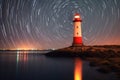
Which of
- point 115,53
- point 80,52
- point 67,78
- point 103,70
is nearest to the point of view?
point 67,78

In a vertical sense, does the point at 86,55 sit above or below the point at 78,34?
below

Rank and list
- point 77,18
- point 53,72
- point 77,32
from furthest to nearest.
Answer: point 77,18 → point 77,32 → point 53,72

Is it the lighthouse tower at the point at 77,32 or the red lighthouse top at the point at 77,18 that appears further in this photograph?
the red lighthouse top at the point at 77,18

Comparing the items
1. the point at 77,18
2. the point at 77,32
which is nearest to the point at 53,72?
the point at 77,32

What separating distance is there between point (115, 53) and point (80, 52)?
8319 mm

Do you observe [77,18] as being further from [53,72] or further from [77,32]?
[53,72]

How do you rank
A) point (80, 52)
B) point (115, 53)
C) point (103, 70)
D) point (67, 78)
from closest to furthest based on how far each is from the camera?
point (67, 78)
point (103, 70)
point (115, 53)
point (80, 52)

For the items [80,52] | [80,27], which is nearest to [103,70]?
[80,52]

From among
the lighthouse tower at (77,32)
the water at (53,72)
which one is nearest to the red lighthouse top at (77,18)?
the lighthouse tower at (77,32)

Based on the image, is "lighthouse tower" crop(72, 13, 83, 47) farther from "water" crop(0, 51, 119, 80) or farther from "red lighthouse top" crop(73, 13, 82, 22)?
"water" crop(0, 51, 119, 80)

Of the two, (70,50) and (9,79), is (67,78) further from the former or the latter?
(70,50)

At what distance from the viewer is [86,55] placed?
49.6 meters

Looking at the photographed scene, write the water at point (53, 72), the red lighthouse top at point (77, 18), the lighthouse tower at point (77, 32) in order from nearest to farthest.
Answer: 1. the water at point (53, 72)
2. the lighthouse tower at point (77, 32)
3. the red lighthouse top at point (77, 18)

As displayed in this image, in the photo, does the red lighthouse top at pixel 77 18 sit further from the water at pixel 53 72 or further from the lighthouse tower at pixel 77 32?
the water at pixel 53 72
